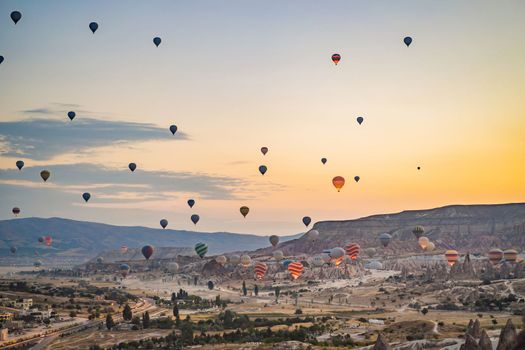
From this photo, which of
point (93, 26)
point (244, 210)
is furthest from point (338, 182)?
point (93, 26)

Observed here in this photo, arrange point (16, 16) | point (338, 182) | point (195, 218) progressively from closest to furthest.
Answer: point (16, 16) < point (338, 182) < point (195, 218)

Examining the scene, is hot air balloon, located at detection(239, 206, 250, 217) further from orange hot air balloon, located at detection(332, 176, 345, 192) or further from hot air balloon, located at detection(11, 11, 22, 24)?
hot air balloon, located at detection(11, 11, 22, 24)

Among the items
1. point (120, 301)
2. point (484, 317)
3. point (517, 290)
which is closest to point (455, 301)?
point (517, 290)

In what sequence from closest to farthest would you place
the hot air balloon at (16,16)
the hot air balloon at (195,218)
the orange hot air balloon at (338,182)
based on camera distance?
1. the hot air balloon at (16,16)
2. the orange hot air balloon at (338,182)
3. the hot air balloon at (195,218)

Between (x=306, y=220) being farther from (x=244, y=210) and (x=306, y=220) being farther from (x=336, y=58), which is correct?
(x=336, y=58)

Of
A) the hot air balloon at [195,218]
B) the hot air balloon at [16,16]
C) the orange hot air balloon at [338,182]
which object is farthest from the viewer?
the hot air balloon at [195,218]

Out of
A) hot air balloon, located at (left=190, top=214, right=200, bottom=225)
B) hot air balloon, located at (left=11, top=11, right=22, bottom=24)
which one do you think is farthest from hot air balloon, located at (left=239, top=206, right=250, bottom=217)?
hot air balloon, located at (left=11, top=11, right=22, bottom=24)

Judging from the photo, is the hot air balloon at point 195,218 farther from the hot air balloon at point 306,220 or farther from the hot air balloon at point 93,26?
the hot air balloon at point 93,26

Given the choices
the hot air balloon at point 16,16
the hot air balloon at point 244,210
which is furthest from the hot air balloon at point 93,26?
the hot air balloon at point 244,210

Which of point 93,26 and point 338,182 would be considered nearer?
point 93,26

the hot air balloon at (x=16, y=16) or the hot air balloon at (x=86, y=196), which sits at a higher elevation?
the hot air balloon at (x=16, y=16)

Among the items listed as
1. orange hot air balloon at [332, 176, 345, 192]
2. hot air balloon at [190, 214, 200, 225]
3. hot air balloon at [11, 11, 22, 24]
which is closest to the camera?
hot air balloon at [11, 11, 22, 24]

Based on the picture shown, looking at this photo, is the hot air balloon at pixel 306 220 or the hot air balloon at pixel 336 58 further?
the hot air balloon at pixel 306 220
